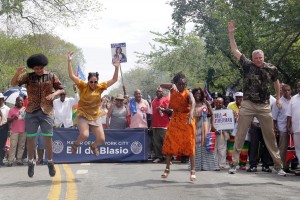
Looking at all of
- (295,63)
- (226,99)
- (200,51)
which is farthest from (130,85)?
(226,99)

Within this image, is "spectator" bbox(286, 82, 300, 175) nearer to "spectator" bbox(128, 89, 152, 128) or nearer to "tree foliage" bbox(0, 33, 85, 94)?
"spectator" bbox(128, 89, 152, 128)

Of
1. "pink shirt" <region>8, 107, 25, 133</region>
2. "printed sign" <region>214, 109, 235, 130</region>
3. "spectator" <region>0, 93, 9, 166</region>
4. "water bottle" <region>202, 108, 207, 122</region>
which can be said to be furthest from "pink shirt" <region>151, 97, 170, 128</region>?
"spectator" <region>0, 93, 9, 166</region>

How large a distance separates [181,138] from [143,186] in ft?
4.79

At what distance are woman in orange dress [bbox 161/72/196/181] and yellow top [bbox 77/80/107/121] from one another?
4.54 feet

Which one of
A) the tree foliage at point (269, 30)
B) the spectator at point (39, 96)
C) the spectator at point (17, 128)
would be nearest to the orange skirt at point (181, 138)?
the spectator at point (39, 96)

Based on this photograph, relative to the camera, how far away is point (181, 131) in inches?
417

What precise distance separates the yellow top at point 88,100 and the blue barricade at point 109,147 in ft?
16.5

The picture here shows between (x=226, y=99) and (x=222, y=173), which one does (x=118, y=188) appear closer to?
(x=222, y=173)

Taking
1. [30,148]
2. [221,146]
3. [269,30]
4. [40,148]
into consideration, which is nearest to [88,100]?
[30,148]

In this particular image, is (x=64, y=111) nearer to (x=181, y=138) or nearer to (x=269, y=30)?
(x=181, y=138)

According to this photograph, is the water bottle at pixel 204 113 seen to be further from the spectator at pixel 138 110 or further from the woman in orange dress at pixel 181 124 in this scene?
the spectator at pixel 138 110

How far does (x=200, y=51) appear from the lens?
198ft

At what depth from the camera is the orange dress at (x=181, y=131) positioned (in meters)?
10.5

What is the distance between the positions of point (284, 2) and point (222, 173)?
12.4 metres
